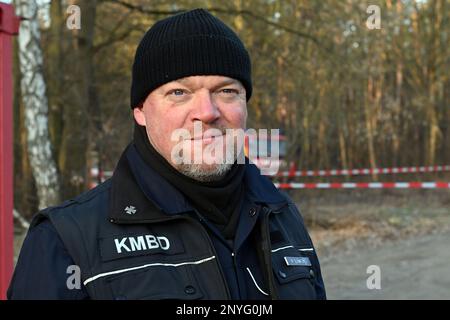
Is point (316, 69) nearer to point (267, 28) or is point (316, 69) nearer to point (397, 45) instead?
point (267, 28)

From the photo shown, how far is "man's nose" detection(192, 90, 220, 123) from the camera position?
1767 millimetres

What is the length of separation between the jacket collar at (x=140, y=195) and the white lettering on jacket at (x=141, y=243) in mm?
52

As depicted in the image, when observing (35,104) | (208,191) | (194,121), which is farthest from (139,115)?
(35,104)

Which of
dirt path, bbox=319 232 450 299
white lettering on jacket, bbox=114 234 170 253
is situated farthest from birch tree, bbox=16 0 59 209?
white lettering on jacket, bbox=114 234 170 253

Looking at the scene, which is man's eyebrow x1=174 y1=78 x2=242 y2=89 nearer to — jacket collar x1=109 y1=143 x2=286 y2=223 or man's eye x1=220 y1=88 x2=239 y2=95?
man's eye x1=220 y1=88 x2=239 y2=95

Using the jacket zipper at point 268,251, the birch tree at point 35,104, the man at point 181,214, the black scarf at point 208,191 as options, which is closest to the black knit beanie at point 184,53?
the man at point 181,214

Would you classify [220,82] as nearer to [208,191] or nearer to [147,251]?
[208,191]

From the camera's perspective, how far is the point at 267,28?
11.2 meters

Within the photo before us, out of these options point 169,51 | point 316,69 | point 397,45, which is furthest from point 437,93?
point 169,51

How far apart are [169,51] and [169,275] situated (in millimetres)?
693

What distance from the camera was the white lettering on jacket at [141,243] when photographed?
159 centimetres

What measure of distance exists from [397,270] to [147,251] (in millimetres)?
6377
